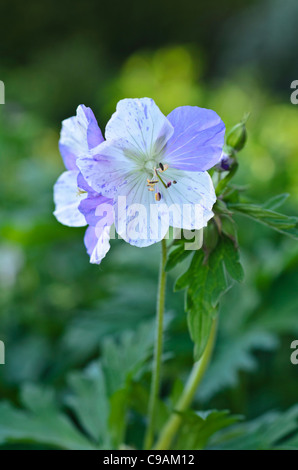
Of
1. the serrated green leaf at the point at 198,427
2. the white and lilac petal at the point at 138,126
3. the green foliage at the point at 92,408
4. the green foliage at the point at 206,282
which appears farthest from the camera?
the green foliage at the point at 92,408

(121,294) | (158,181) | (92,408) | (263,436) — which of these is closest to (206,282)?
(158,181)

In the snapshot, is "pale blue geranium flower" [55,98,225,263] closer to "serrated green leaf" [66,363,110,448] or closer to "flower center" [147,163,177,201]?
"flower center" [147,163,177,201]

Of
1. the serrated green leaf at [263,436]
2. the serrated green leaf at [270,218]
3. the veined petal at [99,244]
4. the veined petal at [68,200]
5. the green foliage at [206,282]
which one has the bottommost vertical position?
the serrated green leaf at [263,436]

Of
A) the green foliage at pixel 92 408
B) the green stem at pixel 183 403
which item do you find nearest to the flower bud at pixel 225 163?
the green stem at pixel 183 403

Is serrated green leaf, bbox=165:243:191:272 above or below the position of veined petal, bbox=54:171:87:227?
below

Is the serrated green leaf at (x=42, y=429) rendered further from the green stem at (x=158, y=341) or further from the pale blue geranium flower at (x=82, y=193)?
the pale blue geranium flower at (x=82, y=193)

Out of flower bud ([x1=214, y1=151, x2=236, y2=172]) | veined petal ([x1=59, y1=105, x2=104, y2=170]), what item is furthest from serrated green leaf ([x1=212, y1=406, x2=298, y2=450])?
veined petal ([x1=59, y1=105, x2=104, y2=170])

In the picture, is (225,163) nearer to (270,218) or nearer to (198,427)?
(270,218)

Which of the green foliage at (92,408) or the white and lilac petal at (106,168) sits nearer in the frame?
the white and lilac petal at (106,168)
